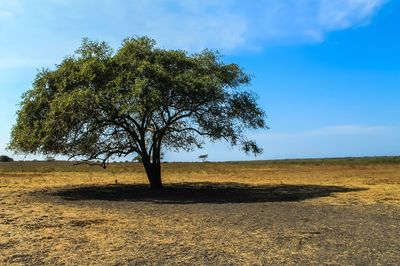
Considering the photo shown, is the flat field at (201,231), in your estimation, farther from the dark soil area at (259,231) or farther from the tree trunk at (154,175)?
the tree trunk at (154,175)

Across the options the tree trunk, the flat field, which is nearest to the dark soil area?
the flat field

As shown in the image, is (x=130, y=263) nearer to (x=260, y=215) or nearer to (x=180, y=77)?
(x=260, y=215)

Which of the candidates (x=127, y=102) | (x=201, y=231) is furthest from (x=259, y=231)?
A: (x=127, y=102)

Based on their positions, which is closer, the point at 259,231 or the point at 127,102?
the point at 259,231

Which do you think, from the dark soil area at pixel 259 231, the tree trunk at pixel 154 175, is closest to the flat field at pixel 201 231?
the dark soil area at pixel 259 231

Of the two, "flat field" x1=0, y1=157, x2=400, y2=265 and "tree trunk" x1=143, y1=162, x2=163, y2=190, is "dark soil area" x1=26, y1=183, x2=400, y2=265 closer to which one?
"flat field" x1=0, y1=157, x2=400, y2=265

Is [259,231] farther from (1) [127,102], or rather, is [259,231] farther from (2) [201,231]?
(1) [127,102]

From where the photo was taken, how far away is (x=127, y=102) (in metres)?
23.5

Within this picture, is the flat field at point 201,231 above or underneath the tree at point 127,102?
underneath

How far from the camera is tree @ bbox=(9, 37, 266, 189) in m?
23.8

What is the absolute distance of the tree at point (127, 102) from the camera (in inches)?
936

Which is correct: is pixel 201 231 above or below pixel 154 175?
below

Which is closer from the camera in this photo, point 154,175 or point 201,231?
point 201,231

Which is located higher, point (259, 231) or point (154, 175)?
point (154, 175)
